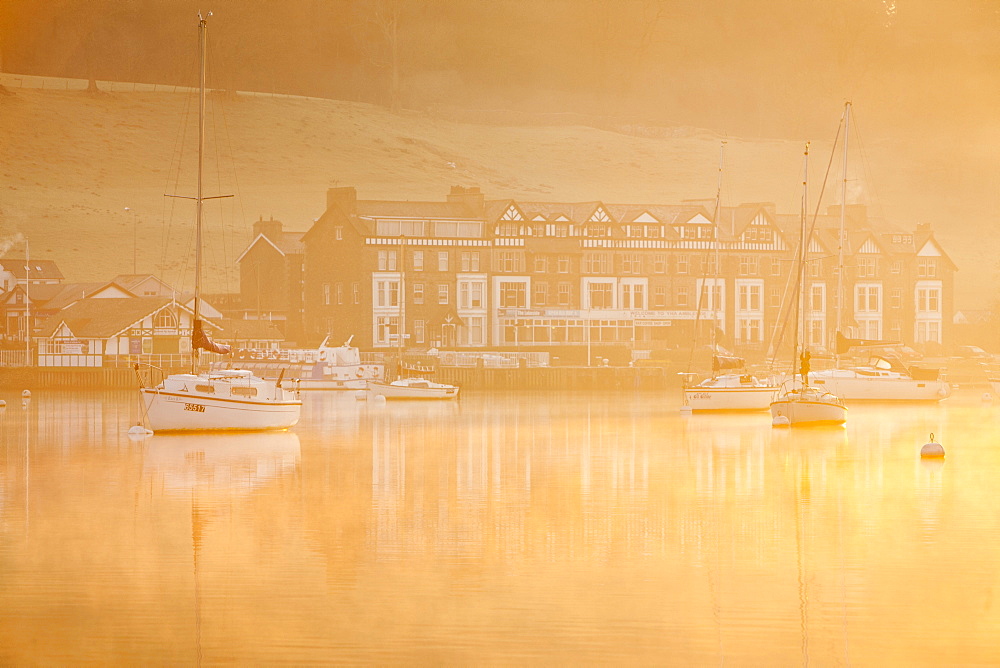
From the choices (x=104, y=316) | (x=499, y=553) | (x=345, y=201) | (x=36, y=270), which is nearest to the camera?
(x=499, y=553)

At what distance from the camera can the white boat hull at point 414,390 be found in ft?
192

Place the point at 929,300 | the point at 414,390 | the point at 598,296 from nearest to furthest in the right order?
1. the point at 414,390
2. the point at 598,296
3. the point at 929,300

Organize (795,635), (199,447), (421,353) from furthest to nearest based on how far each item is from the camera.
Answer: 1. (421,353)
2. (199,447)
3. (795,635)

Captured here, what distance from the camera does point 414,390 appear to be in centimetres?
5900

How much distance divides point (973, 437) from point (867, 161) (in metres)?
134

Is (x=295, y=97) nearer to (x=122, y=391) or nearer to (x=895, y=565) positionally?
(x=122, y=391)

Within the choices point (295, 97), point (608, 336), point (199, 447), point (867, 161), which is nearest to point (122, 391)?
point (608, 336)

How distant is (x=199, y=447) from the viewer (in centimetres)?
3316

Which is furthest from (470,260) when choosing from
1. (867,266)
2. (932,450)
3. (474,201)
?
(932,450)

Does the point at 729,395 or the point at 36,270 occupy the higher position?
the point at 36,270

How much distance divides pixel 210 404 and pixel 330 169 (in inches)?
4498

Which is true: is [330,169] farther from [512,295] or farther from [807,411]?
[807,411]

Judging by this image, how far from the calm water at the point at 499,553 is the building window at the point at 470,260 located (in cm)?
4455

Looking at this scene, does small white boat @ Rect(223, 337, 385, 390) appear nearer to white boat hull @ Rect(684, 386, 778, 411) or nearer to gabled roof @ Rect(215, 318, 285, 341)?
gabled roof @ Rect(215, 318, 285, 341)
